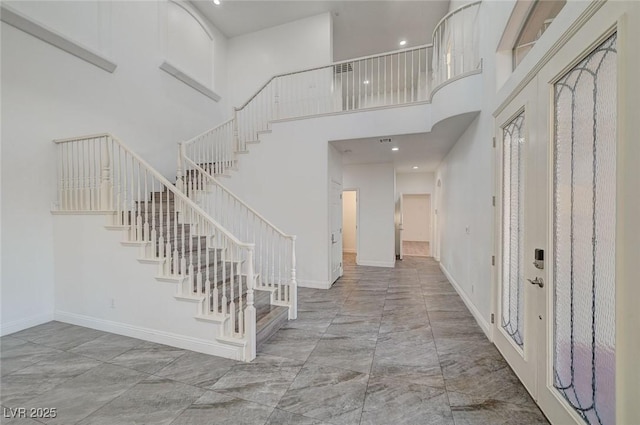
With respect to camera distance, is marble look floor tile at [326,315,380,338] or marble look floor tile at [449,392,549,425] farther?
marble look floor tile at [326,315,380,338]

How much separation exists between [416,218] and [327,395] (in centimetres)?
982

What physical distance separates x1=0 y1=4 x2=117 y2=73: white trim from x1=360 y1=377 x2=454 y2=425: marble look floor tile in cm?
553

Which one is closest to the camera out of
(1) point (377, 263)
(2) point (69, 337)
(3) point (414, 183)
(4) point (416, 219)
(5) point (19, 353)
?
(5) point (19, 353)

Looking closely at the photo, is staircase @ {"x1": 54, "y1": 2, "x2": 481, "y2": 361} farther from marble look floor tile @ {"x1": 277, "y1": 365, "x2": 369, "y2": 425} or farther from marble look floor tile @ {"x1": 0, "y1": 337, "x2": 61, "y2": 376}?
marble look floor tile @ {"x1": 0, "y1": 337, "x2": 61, "y2": 376}

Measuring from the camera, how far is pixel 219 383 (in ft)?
7.11

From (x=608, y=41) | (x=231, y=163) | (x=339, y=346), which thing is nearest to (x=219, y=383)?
(x=339, y=346)

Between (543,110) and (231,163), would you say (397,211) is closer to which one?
(231,163)

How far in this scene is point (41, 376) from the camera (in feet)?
7.45

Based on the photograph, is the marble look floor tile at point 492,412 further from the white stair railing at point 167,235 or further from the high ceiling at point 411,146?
the high ceiling at point 411,146

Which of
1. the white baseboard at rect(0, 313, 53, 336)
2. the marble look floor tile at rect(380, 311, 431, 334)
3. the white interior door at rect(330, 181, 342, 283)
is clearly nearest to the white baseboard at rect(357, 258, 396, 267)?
the white interior door at rect(330, 181, 342, 283)

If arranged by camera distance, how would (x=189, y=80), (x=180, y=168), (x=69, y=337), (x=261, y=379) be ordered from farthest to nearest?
(x=189, y=80), (x=180, y=168), (x=69, y=337), (x=261, y=379)

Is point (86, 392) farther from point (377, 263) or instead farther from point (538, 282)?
point (377, 263)

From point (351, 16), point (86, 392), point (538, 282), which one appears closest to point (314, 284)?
point (86, 392)

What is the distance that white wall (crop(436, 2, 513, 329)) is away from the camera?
2836 mm
